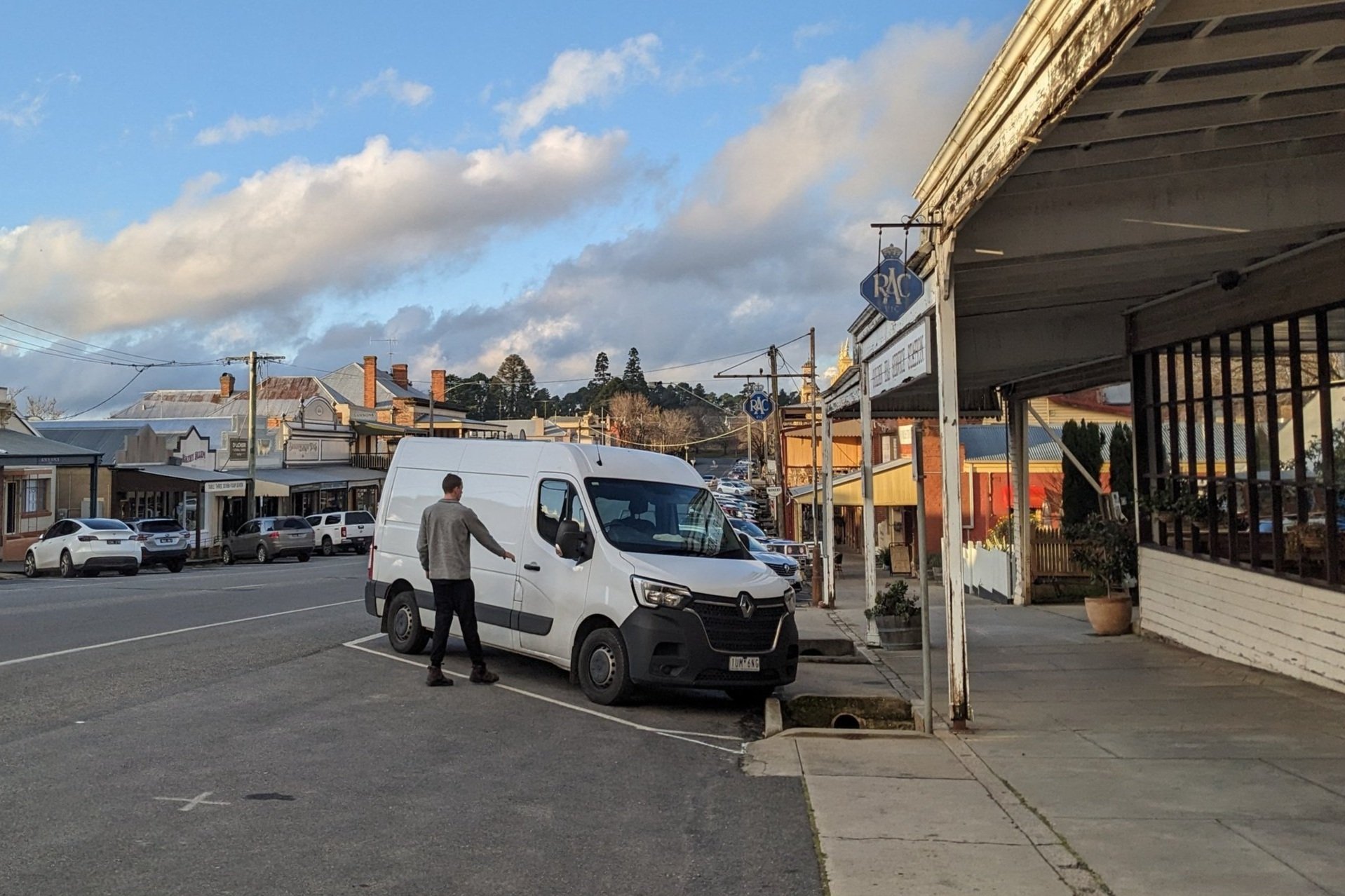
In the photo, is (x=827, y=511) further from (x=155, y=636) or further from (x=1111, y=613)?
(x=155, y=636)

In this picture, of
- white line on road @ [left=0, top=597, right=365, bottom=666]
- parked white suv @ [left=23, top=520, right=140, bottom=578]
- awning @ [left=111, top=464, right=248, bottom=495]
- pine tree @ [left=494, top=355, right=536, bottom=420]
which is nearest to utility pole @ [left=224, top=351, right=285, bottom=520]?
awning @ [left=111, top=464, right=248, bottom=495]

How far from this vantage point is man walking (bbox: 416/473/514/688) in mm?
10836

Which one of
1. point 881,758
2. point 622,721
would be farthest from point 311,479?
point 881,758

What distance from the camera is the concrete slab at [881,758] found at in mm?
7863

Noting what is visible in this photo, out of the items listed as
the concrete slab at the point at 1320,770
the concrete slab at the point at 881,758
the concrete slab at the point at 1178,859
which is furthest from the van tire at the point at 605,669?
the concrete slab at the point at 1320,770

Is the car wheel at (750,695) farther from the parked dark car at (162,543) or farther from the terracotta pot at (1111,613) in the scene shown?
the parked dark car at (162,543)

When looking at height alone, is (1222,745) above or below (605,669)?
below

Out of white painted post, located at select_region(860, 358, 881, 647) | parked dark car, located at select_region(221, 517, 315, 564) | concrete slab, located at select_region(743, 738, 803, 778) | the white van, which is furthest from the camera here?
parked dark car, located at select_region(221, 517, 315, 564)

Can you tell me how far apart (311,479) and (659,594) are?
5257 cm

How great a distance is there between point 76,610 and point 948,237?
14297mm

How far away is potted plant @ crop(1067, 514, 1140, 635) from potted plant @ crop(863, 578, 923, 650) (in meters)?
2.61

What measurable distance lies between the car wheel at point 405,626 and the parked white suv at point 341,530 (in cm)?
3627

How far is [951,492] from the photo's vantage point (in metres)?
9.16

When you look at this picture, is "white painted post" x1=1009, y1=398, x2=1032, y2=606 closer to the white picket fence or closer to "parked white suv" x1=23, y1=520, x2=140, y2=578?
the white picket fence
